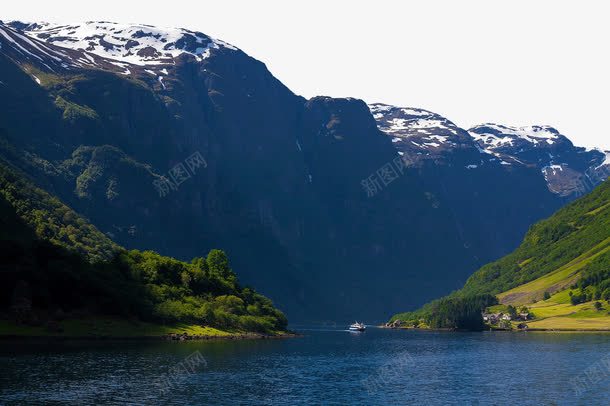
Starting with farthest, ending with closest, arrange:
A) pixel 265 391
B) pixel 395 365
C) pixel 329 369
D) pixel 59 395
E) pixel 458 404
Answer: pixel 395 365 < pixel 329 369 < pixel 265 391 < pixel 458 404 < pixel 59 395

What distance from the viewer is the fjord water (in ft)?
372

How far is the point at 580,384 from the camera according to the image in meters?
136

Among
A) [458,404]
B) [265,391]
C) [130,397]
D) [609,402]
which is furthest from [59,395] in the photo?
[609,402]

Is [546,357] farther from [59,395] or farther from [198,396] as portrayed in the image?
[59,395]

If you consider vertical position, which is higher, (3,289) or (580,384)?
(3,289)

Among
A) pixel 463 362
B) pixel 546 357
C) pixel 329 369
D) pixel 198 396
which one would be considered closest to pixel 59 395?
pixel 198 396

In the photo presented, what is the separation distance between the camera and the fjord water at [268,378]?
11331cm

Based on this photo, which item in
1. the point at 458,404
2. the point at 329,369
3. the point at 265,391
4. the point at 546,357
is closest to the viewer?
the point at 458,404

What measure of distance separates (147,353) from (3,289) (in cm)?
4728

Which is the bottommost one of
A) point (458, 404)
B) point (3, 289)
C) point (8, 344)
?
point (458, 404)

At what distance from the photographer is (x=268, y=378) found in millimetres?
139750

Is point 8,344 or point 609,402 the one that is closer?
point 609,402

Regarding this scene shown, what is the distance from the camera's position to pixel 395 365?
17875 centimetres

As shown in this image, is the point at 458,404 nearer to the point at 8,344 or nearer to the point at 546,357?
the point at 546,357
